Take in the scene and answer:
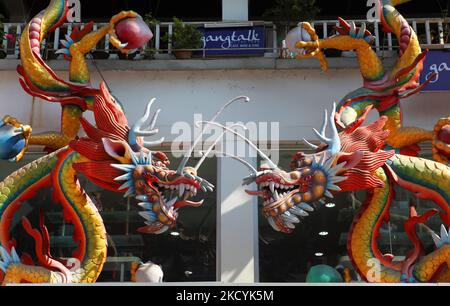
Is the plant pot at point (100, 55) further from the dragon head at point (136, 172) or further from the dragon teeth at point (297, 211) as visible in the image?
the dragon teeth at point (297, 211)

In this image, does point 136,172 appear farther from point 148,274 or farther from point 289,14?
point 289,14

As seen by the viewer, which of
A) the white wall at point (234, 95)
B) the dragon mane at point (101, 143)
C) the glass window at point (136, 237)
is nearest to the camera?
the dragon mane at point (101, 143)

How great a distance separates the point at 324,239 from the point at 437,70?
2606 mm

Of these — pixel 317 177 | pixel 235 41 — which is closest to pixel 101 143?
pixel 317 177

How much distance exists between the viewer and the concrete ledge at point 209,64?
1077 cm

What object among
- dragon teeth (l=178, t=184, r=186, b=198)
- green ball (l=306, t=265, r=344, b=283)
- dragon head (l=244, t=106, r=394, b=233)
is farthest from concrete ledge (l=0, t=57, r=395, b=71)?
green ball (l=306, t=265, r=344, b=283)

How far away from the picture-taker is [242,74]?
35.7 ft

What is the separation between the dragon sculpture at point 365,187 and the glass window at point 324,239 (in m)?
1.66

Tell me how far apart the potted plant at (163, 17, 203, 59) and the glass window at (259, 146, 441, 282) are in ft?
6.15

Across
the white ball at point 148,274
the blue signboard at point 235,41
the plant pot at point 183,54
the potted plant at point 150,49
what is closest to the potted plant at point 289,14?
the blue signboard at point 235,41

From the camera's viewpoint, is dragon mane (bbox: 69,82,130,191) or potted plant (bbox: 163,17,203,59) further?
potted plant (bbox: 163,17,203,59)

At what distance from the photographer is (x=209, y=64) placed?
1082cm

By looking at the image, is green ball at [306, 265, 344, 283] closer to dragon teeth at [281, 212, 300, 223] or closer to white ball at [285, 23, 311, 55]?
dragon teeth at [281, 212, 300, 223]

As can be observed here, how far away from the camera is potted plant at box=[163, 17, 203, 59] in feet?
36.0
